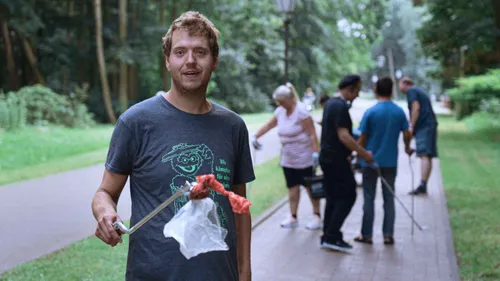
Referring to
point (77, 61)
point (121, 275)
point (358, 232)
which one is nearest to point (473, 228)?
point (358, 232)

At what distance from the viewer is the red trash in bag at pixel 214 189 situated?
8.78 ft

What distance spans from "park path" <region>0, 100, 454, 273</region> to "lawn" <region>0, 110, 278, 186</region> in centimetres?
76

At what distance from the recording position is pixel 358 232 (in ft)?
31.4

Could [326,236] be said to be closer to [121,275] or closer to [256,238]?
[256,238]

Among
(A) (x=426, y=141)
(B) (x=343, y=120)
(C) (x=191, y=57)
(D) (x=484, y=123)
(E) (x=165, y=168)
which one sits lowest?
(D) (x=484, y=123)

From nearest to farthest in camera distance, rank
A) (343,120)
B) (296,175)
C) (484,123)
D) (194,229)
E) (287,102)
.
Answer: (194,229), (343,120), (287,102), (296,175), (484,123)

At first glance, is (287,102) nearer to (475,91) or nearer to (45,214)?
(45,214)

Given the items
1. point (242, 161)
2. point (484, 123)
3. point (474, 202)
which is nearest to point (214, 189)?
point (242, 161)

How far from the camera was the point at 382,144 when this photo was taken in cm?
863

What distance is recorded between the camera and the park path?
8047 mm

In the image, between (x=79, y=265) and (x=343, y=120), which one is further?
(x=343, y=120)

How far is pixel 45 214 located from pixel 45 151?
8376 millimetres

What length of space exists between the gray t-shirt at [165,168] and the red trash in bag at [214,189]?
19 centimetres

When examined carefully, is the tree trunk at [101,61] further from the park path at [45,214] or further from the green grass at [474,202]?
the park path at [45,214]
